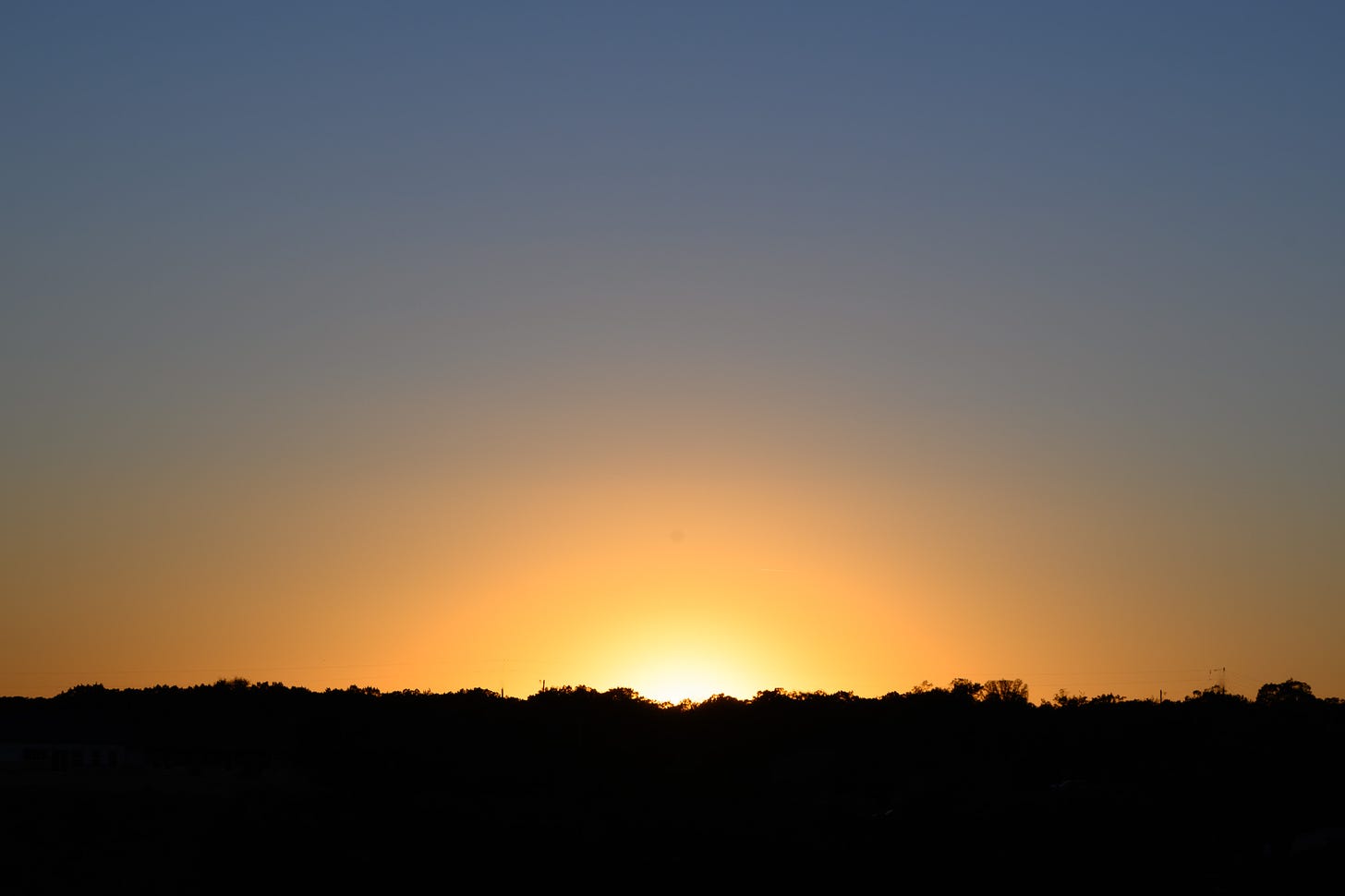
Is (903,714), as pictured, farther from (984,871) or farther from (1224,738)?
(984,871)

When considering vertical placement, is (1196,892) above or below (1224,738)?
below

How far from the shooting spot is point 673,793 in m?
69.8

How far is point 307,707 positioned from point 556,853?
173 feet

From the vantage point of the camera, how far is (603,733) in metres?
85.4

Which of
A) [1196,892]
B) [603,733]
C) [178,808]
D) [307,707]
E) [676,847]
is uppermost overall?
[307,707]

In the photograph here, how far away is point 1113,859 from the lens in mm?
47344

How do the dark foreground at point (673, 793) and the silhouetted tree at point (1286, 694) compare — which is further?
the silhouetted tree at point (1286, 694)

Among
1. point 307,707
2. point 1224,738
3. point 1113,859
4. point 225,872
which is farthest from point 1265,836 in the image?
point 307,707

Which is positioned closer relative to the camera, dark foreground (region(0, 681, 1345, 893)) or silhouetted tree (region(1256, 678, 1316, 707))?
dark foreground (region(0, 681, 1345, 893))

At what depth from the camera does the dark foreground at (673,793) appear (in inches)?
1848

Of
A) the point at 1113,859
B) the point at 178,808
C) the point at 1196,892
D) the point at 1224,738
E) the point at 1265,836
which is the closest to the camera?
the point at 1196,892

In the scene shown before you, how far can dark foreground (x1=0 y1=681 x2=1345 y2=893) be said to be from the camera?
46.9 meters

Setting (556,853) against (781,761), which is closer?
(556,853)

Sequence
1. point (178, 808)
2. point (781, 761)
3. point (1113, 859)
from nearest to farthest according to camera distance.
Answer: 1. point (1113, 859)
2. point (178, 808)
3. point (781, 761)
